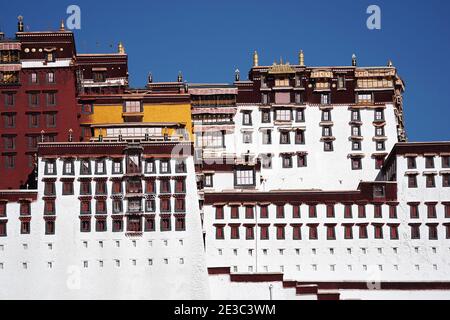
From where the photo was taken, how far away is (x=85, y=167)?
317 feet

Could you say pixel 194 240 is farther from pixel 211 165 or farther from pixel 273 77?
pixel 273 77

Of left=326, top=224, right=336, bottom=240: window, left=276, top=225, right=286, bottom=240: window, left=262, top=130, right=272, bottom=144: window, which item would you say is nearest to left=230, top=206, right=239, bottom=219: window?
left=276, top=225, right=286, bottom=240: window

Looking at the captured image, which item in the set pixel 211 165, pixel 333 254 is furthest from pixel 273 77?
pixel 333 254

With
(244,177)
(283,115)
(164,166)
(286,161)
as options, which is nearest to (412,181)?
(286,161)

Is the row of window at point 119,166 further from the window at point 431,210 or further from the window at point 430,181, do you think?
the window at point 431,210

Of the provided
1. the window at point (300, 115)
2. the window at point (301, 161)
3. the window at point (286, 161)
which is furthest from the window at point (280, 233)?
the window at point (300, 115)

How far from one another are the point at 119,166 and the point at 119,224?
575 cm

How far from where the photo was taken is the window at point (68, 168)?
316ft

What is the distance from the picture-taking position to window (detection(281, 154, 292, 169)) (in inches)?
4434

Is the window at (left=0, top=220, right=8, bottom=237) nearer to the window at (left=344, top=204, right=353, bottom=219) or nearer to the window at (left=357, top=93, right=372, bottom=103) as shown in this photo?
the window at (left=344, top=204, right=353, bottom=219)

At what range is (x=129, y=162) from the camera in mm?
97125

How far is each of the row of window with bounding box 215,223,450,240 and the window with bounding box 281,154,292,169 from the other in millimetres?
13799

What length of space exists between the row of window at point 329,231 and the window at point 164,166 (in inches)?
Answer: 302

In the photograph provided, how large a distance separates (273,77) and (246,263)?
2734cm
